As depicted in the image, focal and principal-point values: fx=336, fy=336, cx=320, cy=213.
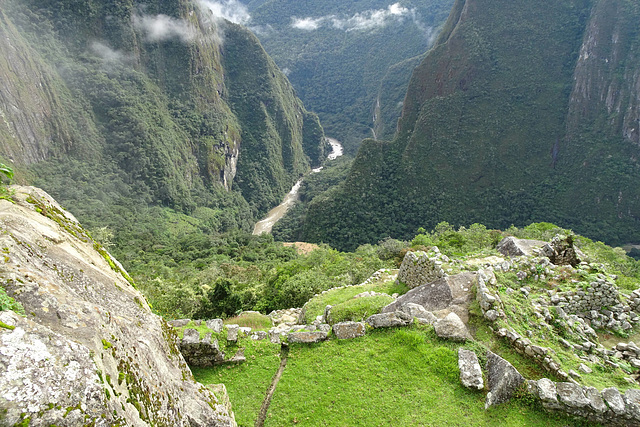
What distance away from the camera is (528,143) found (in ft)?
275

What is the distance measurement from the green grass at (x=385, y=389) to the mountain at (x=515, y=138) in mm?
60778

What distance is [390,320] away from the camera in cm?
1002

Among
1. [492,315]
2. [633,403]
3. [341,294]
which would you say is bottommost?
[341,294]

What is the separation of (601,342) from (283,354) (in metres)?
9.78

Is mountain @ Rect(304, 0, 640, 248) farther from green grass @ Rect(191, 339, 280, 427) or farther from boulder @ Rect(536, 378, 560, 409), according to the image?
boulder @ Rect(536, 378, 560, 409)

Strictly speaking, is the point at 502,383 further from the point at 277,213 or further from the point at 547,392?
the point at 277,213

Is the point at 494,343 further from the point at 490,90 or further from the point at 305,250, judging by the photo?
the point at 490,90

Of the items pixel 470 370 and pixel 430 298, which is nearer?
pixel 470 370

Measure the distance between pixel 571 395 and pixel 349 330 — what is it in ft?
17.5

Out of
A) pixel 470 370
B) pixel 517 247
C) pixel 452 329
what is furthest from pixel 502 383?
pixel 517 247

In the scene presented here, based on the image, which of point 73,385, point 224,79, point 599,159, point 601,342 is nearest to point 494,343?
point 601,342

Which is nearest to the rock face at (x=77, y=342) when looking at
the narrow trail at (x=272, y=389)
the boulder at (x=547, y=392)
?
the narrow trail at (x=272, y=389)

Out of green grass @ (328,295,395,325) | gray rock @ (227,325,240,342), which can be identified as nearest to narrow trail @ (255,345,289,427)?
gray rock @ (227,325,240,342)

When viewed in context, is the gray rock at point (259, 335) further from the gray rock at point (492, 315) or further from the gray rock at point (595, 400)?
the gray rock at point (595, 400)
